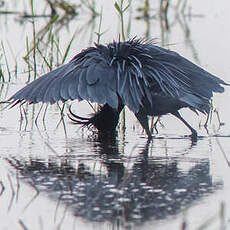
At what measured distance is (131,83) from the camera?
5125 millimetres

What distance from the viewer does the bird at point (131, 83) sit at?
5.08 meters

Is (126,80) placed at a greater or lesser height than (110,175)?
greater

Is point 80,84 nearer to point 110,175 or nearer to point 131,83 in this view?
point 131,83

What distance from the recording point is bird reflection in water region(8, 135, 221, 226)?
3684 mm

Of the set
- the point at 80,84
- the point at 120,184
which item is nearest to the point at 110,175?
the point at 120,184

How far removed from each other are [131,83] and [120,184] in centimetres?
110

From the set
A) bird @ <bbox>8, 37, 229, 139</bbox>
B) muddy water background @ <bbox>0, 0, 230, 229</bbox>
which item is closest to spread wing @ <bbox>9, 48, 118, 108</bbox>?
bird @ <bbox>8, 37, 229, 139</bbox>

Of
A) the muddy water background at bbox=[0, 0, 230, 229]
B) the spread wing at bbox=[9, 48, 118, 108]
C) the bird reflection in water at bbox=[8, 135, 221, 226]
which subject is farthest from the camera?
the spread wing at bbox=[9, 48, 118, 108]

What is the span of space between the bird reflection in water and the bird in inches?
14.9

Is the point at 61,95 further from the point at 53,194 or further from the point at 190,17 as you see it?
the point at 190,17

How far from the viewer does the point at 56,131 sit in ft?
19.1

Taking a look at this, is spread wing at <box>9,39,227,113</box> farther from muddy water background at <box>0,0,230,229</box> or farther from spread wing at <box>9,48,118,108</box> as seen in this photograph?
muddy water background at <box>0,0,230,229</box>

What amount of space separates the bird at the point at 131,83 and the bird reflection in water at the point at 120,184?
0.38m

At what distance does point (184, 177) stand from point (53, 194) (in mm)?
779
